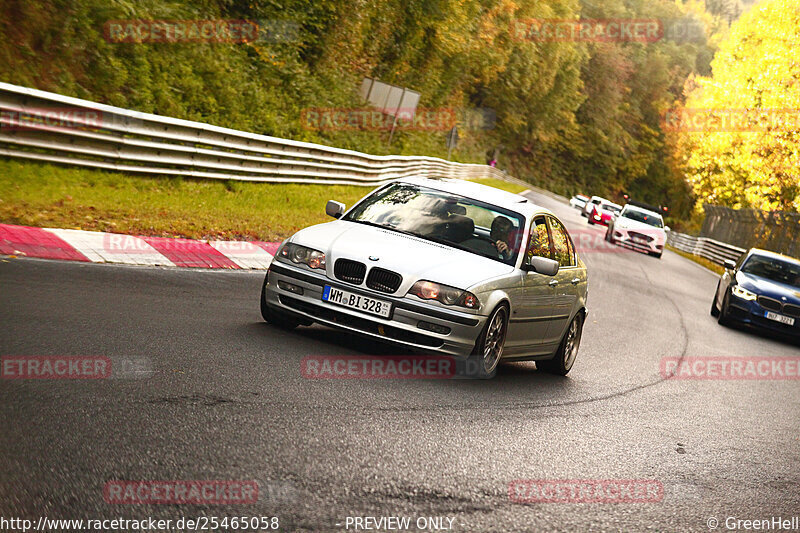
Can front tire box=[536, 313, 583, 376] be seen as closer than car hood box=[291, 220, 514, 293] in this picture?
No

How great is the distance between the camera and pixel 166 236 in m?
12.6

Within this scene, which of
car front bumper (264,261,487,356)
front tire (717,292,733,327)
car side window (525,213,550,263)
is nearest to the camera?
car front bumper (264,261,487,356)

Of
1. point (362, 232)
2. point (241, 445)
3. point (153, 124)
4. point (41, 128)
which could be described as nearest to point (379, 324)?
point (362, 232)

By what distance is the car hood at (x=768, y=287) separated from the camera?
17.7m

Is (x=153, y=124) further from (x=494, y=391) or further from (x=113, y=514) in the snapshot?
(x=113, y=514)

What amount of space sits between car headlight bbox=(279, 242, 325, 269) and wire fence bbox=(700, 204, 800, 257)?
31.0m

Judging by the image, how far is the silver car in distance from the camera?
299 inches

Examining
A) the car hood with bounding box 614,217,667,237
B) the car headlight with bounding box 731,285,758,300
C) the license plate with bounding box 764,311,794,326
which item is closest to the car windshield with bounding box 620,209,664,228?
the car hood with bounding box 614,217,667,237

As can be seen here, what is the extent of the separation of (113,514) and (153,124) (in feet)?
41.8

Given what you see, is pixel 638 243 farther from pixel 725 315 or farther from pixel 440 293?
pixel 440 293

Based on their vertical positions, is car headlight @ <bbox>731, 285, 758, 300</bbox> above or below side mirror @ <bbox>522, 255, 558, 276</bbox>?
below

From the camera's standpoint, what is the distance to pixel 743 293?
707 inches

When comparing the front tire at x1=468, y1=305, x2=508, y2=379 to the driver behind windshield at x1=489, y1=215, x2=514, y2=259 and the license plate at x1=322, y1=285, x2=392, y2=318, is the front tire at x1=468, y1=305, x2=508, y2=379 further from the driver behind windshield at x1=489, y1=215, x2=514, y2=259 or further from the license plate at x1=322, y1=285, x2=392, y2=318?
the license plate at x1=322, y1=285, x2=392, y2=318

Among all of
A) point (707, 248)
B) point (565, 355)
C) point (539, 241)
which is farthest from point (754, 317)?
point (707, 248)
